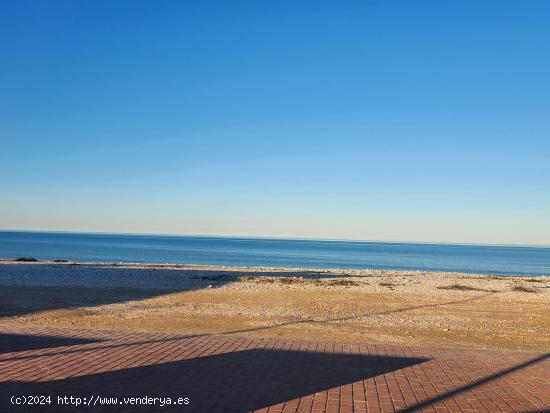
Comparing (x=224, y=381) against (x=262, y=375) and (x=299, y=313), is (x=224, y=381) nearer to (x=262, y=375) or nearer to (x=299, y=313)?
(x=262, y=375)

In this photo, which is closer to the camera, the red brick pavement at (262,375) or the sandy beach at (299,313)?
the red brick pavement at (262,375)

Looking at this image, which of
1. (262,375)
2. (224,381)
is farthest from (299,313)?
(224,381)

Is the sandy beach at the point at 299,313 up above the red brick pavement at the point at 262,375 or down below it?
below

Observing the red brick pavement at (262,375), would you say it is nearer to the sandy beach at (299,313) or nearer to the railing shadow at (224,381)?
the railing shadow at (224,381)

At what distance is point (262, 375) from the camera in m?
7.25

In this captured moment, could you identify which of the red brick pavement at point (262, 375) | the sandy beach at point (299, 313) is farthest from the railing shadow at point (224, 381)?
the sandy beach at point (299, 313)

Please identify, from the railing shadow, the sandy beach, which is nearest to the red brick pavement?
the railing shadow

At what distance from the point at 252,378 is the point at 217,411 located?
1451 mm

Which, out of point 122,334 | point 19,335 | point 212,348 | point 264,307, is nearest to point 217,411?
point 212,348

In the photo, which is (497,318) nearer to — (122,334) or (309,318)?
(309,318)

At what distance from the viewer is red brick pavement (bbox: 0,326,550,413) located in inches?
238

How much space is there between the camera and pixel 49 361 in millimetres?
7715

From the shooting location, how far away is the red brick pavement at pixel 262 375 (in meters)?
6.05

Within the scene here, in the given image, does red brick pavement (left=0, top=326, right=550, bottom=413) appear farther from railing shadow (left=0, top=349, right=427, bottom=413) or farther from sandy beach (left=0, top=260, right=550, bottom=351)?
sandy beach (left=0, top=260, right=550, bottom=351)
